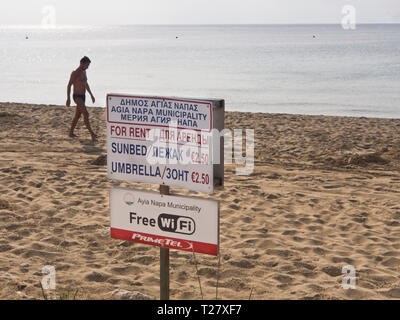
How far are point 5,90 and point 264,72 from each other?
862 inches

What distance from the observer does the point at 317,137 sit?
38.1 ft

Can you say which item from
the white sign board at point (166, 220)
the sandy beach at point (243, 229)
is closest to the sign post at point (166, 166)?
the white sign board at point (166, 220)

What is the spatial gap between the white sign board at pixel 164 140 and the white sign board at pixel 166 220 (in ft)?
0.36

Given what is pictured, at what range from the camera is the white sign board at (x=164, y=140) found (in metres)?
3.42

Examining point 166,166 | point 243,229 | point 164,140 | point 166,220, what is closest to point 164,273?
point 166,220

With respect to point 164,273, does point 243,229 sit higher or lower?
lower

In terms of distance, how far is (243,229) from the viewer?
5859 millimetres

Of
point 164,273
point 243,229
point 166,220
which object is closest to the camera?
point 166,220

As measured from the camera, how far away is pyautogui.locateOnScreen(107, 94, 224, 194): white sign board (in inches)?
134

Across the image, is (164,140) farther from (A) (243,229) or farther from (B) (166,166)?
(A) (243,229)

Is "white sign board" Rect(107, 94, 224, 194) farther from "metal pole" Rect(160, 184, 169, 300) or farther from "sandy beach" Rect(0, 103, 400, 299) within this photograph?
"sandy beach" Rect(0, 103, 400, 299)

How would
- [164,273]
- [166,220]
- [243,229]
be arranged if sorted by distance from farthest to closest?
1. [243,229]
2. [164,273]
3. [166,220]

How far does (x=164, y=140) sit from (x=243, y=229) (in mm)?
2537

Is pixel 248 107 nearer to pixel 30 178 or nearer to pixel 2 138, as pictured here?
pixel 2 138
